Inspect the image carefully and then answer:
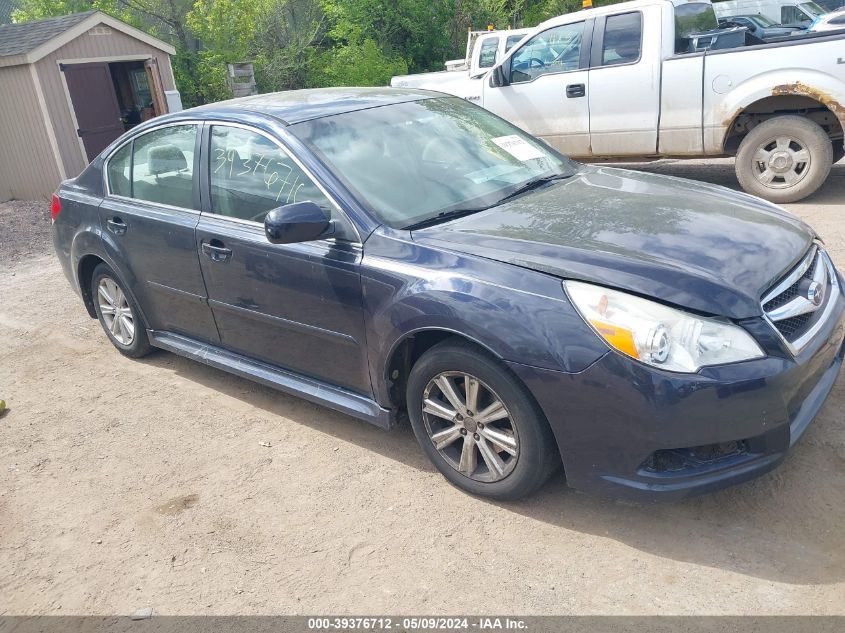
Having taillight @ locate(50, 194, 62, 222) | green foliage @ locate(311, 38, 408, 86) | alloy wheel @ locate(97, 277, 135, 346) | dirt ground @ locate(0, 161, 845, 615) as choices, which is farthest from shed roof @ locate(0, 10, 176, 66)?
dirt ground @ locate(0, 161, 845, 615)

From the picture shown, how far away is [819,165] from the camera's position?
715 cm

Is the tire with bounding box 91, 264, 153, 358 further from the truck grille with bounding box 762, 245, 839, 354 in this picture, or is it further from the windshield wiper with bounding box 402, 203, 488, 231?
the truck grille with bounding box 762, 245, 839, 354

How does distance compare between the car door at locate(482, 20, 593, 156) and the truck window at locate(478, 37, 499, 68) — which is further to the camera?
the truck window at locate(478, 37, 499, 68)

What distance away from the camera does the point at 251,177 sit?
157 inches

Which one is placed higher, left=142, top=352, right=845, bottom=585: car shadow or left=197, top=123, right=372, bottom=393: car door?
left=197, top=123, right=372, bottom=393: car door

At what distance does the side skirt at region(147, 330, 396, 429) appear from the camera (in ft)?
11.9

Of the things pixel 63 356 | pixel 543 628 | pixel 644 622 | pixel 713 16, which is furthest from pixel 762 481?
pixel 713 16

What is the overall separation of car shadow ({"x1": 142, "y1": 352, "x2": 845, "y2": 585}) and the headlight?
763 mm

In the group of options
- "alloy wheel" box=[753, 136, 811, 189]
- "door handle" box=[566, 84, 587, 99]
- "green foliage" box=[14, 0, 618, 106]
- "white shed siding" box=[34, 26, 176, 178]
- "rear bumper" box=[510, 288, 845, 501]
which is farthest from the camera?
"green foliage" box=[14, 0, 618, 106]

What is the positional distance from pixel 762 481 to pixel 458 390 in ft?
4.51

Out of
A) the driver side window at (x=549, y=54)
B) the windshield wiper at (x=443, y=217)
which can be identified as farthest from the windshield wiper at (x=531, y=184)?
the driver side window at (x=549, y=54)

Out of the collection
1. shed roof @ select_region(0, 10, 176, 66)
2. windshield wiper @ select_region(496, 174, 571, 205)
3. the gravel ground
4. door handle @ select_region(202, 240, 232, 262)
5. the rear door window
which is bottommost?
the gravel ground

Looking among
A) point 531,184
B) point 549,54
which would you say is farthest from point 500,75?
point 531,184

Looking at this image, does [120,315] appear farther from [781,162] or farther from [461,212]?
[781,162]
